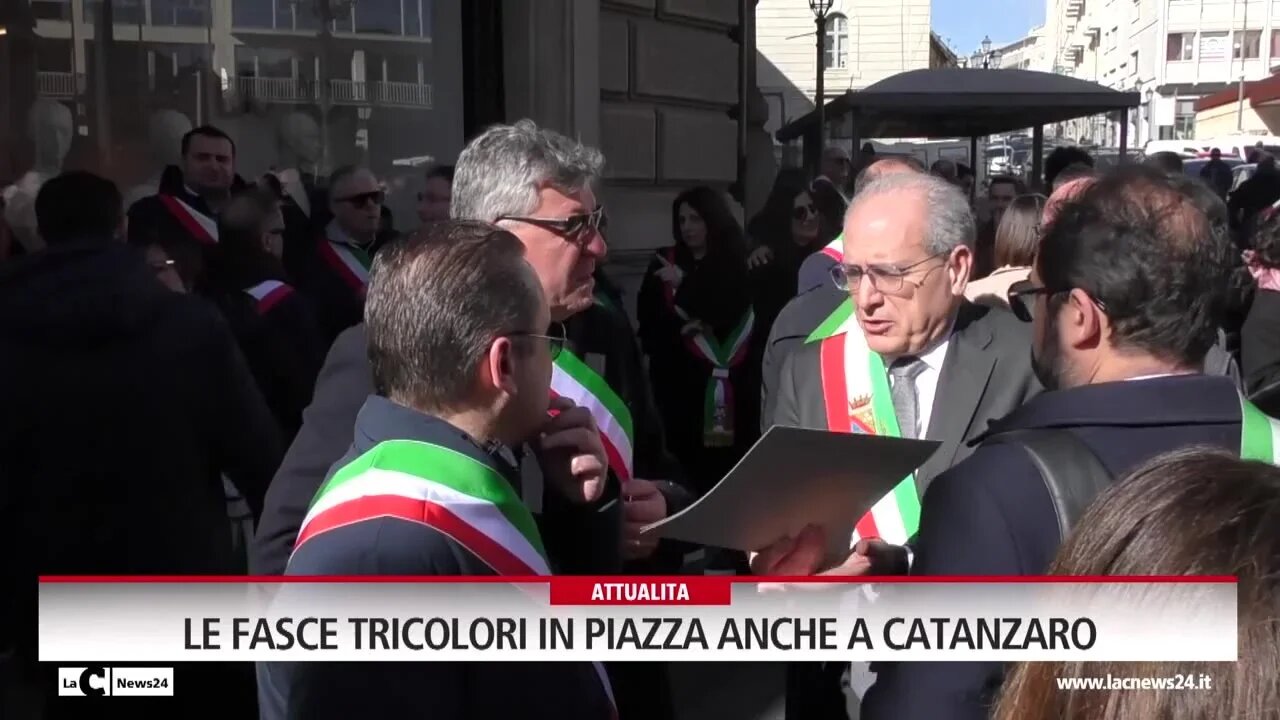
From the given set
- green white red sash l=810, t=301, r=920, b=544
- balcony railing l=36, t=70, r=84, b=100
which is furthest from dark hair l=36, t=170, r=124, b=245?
balcony railing l=36, t=70, r=84, b=100

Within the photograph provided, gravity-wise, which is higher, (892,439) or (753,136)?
(753,136)

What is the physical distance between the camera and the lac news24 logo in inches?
115

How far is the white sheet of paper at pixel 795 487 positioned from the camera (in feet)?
7.12

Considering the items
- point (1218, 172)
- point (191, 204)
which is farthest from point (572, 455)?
point (1218, 172)

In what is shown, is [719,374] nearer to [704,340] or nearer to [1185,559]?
[704,340]

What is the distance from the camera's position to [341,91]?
666 centimetres

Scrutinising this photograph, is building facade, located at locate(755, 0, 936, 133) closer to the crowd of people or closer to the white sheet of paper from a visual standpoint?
the crowd of people

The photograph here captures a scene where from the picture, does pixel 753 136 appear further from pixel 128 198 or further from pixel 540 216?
pixel 540 216

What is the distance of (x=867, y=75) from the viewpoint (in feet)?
99.8

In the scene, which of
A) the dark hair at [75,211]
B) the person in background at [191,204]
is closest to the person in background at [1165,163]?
the dark hair at [75,211]

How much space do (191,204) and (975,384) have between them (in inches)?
125

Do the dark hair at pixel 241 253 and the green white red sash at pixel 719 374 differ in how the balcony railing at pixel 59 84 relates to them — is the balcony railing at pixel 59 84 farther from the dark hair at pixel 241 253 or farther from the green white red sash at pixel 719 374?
the green white red sash at pixel 719 374

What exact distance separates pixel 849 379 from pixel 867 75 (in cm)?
2846

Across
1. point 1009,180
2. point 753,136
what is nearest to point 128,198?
point 1009,180
